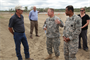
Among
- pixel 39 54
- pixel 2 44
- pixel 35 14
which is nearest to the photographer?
pixel 39 54

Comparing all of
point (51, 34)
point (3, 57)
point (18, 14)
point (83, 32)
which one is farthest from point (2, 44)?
point (83, 32)

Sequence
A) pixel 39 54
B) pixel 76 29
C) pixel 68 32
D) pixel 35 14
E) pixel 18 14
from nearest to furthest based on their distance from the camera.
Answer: pixel 76 29
pixel 68 32
pixel 18 14
pixel 39 54
pixel 35 14

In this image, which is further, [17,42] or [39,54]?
[39,54]

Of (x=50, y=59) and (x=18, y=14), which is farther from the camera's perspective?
(x=50, y=59)

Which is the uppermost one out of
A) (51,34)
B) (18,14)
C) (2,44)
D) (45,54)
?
(18,14)

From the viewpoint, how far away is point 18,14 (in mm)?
3031

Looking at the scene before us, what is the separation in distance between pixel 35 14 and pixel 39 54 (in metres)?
3.00

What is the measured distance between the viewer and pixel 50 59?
3742 millimetres

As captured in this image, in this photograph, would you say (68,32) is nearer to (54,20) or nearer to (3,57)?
(54,20)

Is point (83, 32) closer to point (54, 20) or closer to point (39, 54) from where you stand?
point (54, 20)

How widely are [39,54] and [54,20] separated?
199 cm

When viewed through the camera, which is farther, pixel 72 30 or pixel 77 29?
pixel 72 30

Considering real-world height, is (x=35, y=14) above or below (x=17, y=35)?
above

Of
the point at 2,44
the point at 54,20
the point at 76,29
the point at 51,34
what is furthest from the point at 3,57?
the point at 76,29
